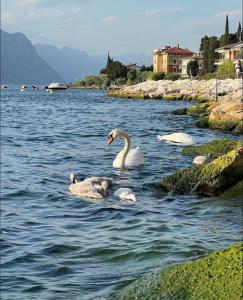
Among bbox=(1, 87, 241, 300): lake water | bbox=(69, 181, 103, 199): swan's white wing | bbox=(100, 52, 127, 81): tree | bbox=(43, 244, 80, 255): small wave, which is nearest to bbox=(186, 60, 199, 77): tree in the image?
bbox=(100, 52, 127, 81): tree

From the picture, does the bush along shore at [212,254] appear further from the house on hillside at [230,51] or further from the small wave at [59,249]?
the house on hillside at [230,51]

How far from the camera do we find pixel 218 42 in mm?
117688

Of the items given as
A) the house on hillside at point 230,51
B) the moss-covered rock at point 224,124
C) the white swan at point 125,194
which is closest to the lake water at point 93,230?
the white swan at point 125,194

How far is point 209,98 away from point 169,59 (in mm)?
93055

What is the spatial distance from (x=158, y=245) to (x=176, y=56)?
144 m

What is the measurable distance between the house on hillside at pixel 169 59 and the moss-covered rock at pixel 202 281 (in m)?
143

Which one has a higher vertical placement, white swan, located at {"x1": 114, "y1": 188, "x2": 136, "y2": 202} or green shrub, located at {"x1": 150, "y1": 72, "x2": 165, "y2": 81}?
green shrub, located at {"x1": 150, "y1": 72, "x2": 165, "y2": 81}

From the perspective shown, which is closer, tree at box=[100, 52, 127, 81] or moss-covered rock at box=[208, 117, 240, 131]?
moss-covered rock at box=[208, 117, 240, 131]

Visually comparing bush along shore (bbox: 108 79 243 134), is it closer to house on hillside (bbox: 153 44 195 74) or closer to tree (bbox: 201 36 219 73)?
tree (bbox: 201 36 219 73)

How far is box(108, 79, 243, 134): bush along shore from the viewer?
28516 mm

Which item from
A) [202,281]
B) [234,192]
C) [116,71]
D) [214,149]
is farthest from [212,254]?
[116,71]

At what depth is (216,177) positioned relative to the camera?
11.8m

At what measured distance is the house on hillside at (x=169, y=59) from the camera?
148 metres

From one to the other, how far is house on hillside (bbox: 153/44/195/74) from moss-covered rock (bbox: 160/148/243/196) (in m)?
135
